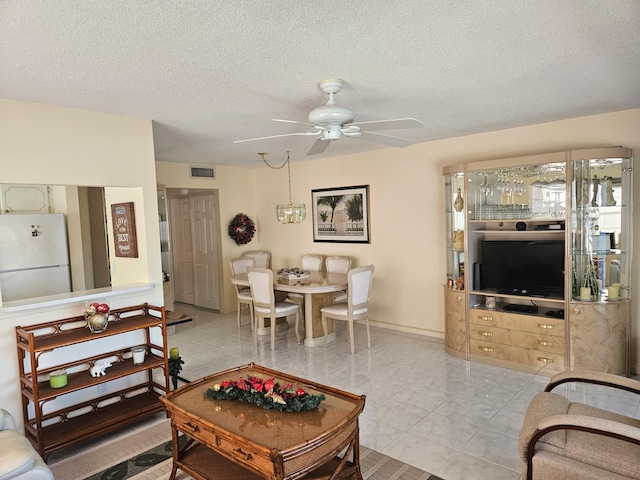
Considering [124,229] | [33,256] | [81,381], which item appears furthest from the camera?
[33,256]

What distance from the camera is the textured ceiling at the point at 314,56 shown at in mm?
1827

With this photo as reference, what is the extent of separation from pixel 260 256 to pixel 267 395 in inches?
190

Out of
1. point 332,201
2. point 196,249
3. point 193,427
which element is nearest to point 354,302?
point 332,201

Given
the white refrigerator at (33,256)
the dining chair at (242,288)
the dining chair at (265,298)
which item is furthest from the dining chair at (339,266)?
the white refrigerator at (33,256)

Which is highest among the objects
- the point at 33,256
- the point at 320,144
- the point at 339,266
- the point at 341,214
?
the point at 320,144

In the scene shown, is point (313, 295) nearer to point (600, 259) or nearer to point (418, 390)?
point (418, 390)

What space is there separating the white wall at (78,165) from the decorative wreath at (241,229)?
320 centimetres

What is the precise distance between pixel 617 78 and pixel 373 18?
2079mm

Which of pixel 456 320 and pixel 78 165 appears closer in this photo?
pixel 78 165

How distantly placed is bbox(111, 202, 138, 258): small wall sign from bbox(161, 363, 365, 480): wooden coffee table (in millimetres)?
1569

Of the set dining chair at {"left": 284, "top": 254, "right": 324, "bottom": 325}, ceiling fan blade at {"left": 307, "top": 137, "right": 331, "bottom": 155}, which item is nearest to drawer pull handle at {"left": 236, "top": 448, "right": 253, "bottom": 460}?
ceiling fan blade at {"left": 307, "top": 137, "right": 331, "bottom": 155}

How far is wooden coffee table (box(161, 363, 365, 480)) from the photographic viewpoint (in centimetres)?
206

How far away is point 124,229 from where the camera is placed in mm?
3812

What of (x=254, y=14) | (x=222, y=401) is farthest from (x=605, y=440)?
(x=254, y=14)
